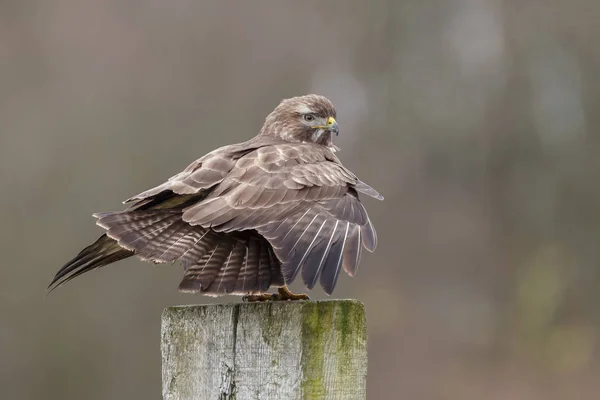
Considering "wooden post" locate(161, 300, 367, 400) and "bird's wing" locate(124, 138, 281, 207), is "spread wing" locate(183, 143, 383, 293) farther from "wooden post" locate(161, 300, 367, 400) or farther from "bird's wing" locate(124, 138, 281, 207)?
"wooden post" locate(161, 300, 367, 400)

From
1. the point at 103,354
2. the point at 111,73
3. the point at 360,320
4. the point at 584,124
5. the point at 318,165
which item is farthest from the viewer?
the point at 584,124

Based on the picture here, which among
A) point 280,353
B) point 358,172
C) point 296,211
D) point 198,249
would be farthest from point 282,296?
point 358,172

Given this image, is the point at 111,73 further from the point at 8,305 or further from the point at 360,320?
the point at 360,320

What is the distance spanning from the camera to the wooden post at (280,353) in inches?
140

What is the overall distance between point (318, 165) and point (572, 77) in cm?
1384

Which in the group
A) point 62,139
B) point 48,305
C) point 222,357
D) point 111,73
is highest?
point 111,73

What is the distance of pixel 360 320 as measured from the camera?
363 cm

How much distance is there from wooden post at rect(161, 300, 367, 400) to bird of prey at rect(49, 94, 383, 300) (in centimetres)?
34

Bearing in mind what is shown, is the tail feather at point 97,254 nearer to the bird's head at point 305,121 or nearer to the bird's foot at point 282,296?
the bird's foot at point 282,296

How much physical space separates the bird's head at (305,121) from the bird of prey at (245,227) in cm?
129

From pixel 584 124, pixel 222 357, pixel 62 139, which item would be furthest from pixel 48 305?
pixel 222 357

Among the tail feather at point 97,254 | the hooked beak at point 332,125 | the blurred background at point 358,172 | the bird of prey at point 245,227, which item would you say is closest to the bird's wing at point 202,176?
the bird of prey at point 245,227

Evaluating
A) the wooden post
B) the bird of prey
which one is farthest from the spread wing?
the wooden post

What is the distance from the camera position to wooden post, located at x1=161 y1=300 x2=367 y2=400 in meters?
3.55
